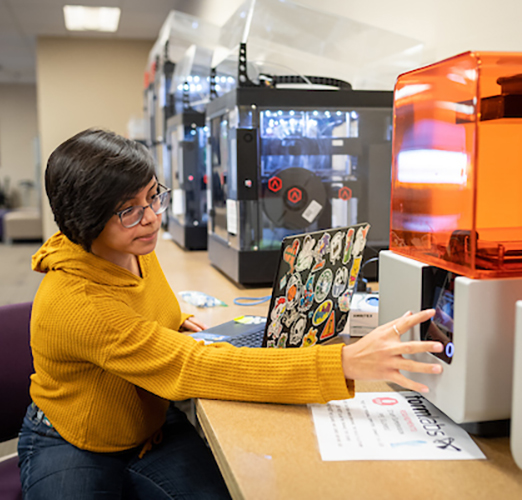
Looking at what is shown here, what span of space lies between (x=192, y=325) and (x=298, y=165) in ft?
1.98

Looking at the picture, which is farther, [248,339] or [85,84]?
[85,84]

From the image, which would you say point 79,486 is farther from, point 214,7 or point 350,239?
point 214,7

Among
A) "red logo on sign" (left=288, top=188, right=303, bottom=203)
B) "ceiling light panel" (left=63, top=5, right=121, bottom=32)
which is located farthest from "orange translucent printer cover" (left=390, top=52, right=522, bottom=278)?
"ceiling light panel" (left=63, top=5, right=121, bottom=32)

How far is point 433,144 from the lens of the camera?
0.81 metres

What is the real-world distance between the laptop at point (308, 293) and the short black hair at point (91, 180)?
28 centimetres

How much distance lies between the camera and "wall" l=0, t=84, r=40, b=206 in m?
10.1

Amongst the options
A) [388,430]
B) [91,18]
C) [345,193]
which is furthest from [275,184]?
[91,18]

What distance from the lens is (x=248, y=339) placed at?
1050 millimetres

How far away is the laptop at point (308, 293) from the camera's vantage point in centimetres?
88

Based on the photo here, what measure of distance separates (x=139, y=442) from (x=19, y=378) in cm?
38

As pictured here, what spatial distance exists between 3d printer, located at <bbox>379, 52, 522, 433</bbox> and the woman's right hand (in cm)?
3

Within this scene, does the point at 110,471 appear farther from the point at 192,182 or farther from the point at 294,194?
the point at 192,182

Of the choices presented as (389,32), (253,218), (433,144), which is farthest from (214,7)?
(433,144)

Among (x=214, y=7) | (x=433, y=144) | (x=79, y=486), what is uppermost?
(x=214, y=7)
